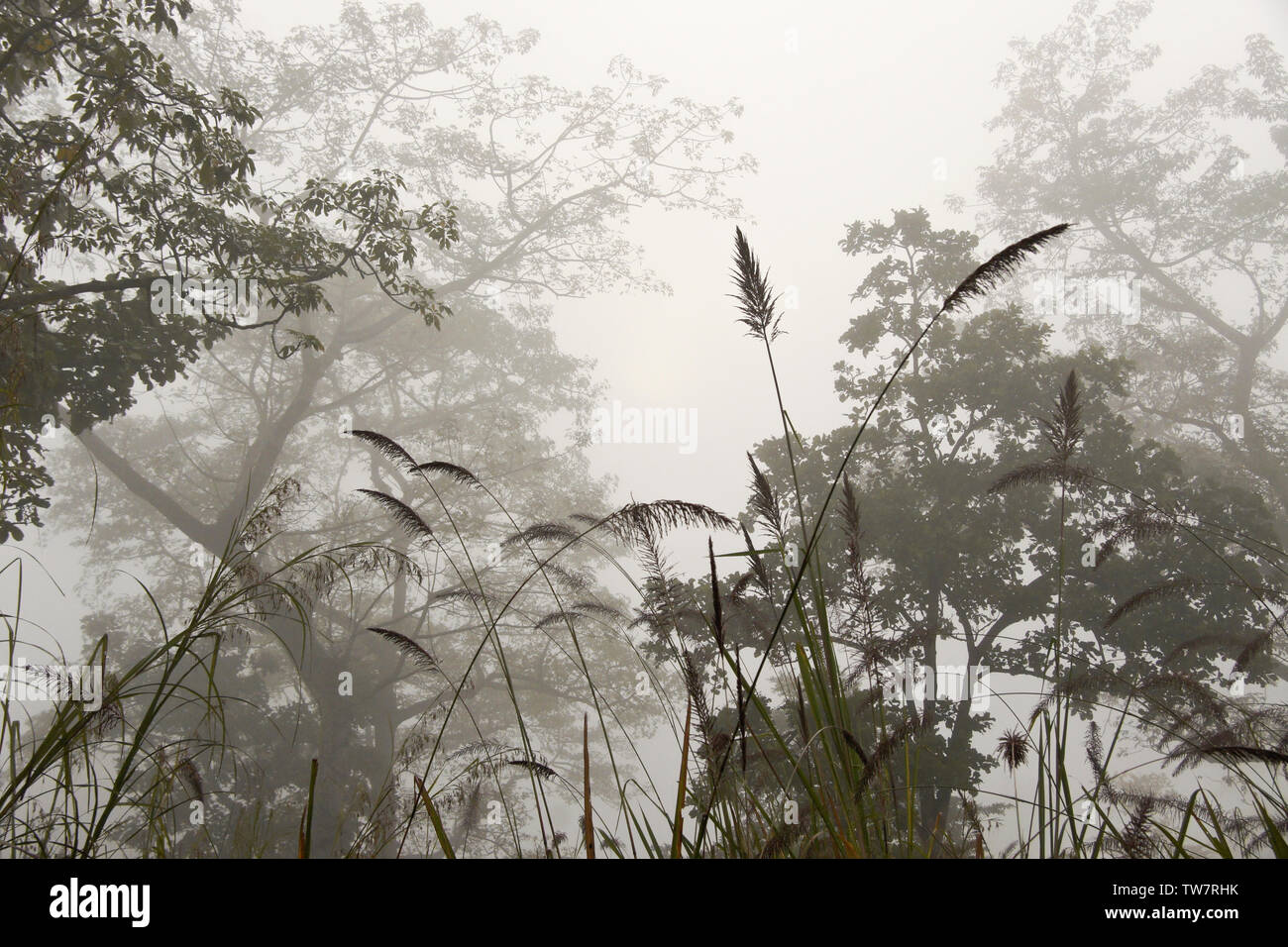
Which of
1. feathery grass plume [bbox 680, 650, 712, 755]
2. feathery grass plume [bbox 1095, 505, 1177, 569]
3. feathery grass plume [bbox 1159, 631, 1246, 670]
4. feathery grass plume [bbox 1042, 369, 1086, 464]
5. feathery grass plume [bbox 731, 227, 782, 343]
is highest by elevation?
feathery grass plume [bbox 731, 227, 782, 343]

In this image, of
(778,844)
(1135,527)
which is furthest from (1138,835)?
(1135,527)

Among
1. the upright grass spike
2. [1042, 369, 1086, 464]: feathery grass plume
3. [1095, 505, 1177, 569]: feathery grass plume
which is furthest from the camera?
[1095, 505, 1177, 569]: feathery grass plume

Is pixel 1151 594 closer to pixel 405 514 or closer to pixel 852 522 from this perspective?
pixel 852 522

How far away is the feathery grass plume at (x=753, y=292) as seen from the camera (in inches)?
52.0

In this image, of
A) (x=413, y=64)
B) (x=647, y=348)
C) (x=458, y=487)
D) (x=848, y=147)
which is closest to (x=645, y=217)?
(x=848, y=147)

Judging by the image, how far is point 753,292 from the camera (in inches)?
54.0

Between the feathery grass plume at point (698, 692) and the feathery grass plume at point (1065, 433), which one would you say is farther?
the feathery grass plume at point (1065, 433)

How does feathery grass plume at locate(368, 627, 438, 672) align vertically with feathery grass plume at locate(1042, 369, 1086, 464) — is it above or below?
below

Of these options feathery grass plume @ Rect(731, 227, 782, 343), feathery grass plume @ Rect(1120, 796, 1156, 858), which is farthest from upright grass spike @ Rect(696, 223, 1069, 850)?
feathery grass plume @ Rect(1120, 796, 1156, 858)

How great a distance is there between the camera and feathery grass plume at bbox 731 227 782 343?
1.32m

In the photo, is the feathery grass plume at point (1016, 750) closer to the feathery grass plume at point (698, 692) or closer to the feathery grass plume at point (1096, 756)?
the feathery grass plume at point (1096, 756)

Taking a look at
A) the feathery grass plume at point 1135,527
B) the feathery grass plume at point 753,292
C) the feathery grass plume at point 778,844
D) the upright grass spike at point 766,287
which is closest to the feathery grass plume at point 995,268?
the upright grass spike at point 766,287

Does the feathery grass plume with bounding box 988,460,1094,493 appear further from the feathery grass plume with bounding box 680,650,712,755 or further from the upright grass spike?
the feathery grass plume with bounding box 680,650,712,755
